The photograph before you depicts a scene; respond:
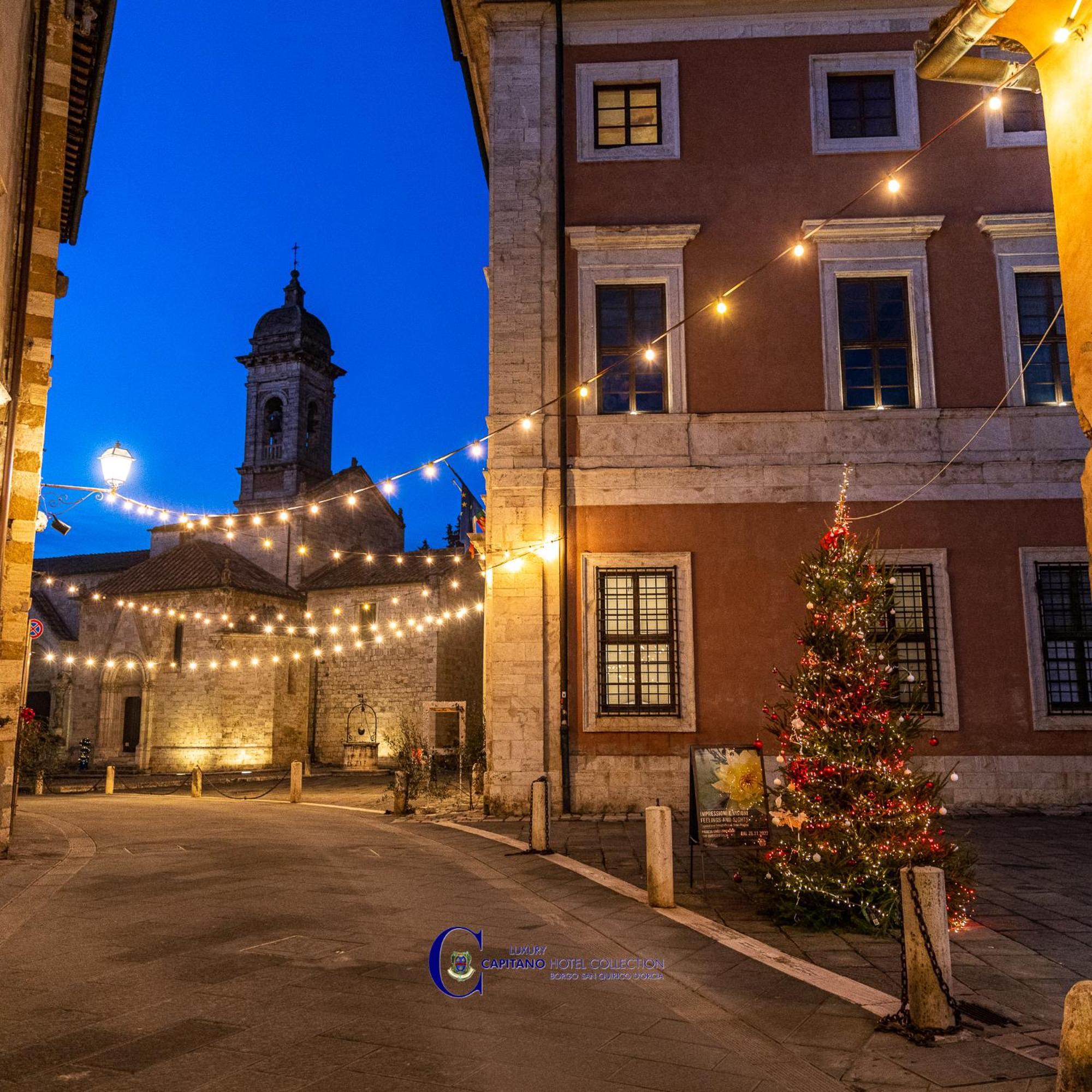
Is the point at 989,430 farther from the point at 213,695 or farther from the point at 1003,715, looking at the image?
the point at 213,695

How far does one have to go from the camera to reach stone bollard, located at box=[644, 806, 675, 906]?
731cm

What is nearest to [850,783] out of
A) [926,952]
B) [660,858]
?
[660,858]

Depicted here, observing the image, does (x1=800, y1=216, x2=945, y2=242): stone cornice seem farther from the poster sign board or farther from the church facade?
the church facade

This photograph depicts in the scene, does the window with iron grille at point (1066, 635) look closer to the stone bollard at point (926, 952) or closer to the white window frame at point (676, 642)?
the white window frame at point (676, 642)

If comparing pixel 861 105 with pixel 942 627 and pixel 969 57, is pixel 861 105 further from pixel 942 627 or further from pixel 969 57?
pixel 969 57

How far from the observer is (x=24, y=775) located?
24.2m

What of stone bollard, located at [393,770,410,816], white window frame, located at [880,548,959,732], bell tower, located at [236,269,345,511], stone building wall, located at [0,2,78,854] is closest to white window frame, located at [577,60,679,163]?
white window frame, located at [880,548,959,732]

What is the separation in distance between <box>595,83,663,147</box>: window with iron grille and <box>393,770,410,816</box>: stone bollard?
10464mm

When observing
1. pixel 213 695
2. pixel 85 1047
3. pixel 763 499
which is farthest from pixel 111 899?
pixel 213 695

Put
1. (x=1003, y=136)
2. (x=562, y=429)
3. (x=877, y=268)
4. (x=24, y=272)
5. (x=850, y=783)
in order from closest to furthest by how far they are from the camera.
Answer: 1. (x=850, y=783)
2. (x=24, y=272)
3. (x=562, y=429)
4. (x=877, y=268)
5. (x=1003, y=136)

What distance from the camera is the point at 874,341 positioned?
13.7m

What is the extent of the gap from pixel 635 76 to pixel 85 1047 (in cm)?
1429

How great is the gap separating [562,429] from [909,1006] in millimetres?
9708

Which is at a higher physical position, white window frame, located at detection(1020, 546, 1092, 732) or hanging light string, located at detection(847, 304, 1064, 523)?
hanging light string, located at detection(847, 304, 1064, 523)
